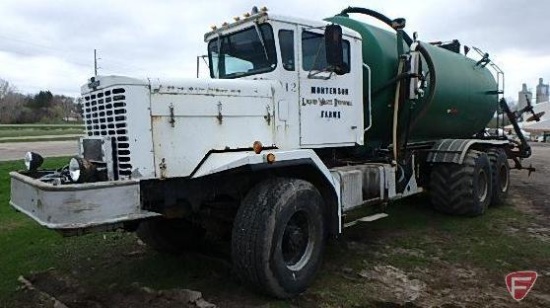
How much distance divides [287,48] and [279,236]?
214 cm

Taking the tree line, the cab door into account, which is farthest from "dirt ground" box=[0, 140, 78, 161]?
the tree line

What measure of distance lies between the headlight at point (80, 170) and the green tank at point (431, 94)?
387cm

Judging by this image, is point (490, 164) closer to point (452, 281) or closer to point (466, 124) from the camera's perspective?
point (466, 124)

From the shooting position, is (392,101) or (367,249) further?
(392,101)

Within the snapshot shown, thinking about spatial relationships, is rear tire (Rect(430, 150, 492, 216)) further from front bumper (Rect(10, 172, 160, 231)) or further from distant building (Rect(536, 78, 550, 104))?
distant building (Rect(536, 78, 550, 104))

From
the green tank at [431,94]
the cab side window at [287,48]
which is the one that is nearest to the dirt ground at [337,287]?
the green tank at [431,94]

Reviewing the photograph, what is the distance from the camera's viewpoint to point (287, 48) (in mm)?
5574

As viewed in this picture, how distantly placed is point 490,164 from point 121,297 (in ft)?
23.1

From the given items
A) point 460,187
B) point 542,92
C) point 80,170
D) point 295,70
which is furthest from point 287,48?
point 542,92

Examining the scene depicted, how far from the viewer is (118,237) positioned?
23.3 ft

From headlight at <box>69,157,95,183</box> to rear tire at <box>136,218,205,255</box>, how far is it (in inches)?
71.8

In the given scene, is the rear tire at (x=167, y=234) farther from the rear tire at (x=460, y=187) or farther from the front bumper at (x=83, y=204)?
the rear tire at (x=460, y=187)

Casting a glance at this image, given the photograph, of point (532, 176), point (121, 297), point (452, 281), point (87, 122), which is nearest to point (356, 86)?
point (452, 281)

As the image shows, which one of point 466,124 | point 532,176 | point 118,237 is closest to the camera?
point 118,237
